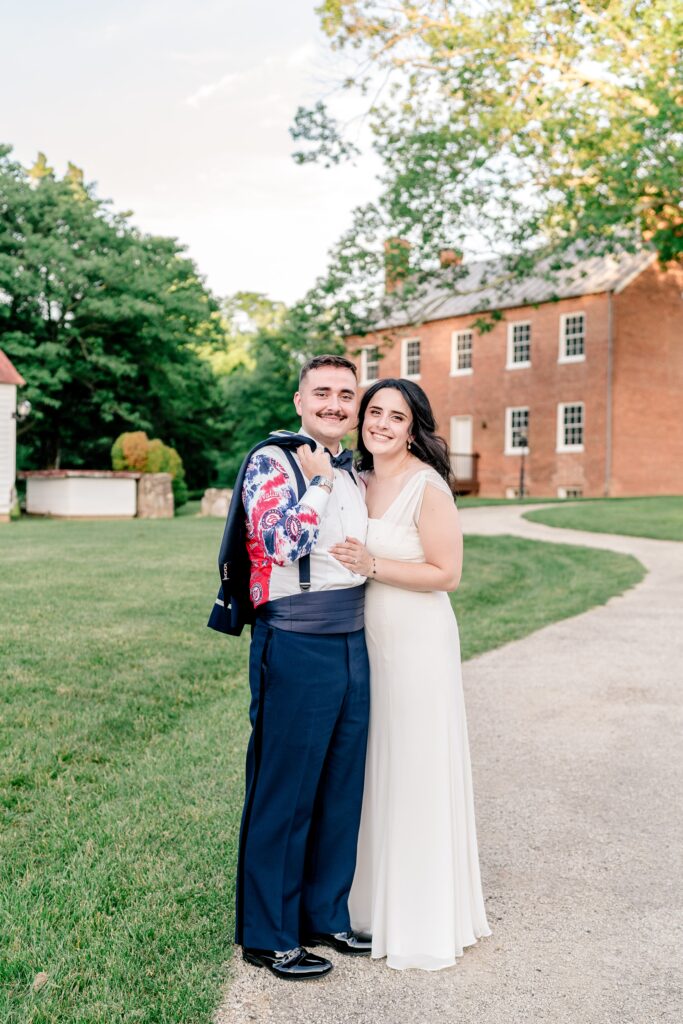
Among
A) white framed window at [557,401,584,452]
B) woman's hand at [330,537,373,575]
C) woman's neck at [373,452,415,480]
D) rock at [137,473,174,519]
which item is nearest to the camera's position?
woman's hand at [330,537,373,575]

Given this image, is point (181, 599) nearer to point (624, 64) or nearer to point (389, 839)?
point (389, 839)

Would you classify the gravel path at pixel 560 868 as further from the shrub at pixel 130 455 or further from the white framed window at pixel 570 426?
the white framed window at pixel 570 426

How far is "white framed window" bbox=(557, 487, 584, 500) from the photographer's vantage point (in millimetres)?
33188

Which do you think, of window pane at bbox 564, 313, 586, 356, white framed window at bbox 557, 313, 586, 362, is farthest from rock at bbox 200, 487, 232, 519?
window pane at bbox 564, 313, 586, 356

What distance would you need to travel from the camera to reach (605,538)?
1884 centimetres

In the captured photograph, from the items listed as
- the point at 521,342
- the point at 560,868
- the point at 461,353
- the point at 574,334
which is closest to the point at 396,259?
the point at 560,868

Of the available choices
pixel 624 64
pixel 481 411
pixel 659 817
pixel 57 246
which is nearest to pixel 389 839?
pixel 659 817

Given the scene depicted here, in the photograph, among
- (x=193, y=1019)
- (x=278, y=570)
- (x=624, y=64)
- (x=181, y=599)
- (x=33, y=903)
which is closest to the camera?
(x=193, y=1019)

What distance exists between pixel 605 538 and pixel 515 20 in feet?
30.5

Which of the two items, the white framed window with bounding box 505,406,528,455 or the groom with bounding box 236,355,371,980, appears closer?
the groom with bounding box 236,355,371,980

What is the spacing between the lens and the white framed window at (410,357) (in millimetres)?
39812

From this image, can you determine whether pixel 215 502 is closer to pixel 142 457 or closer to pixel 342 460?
pixel 142 457

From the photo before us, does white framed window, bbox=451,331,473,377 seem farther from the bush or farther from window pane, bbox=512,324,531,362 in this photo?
the bush

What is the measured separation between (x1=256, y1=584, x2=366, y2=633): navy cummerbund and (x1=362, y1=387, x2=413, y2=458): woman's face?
50 cm
